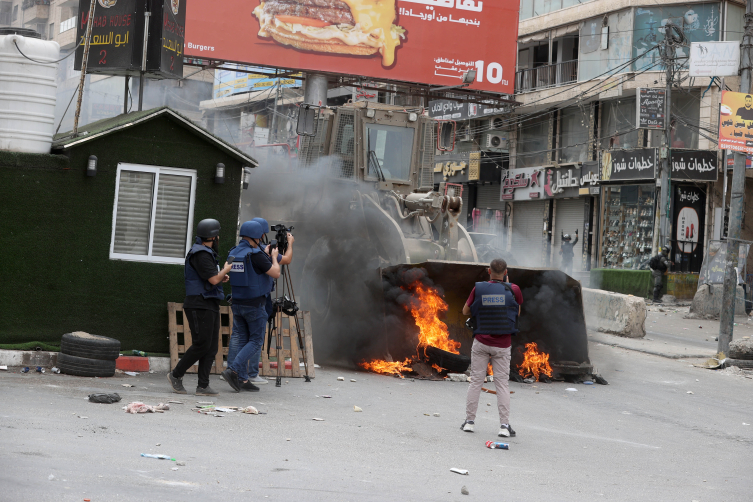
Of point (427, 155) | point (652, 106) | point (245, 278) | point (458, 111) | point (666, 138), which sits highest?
point (458, 111)

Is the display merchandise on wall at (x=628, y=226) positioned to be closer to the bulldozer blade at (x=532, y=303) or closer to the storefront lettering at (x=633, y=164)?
the storefront lettering at (x=633, y=164)

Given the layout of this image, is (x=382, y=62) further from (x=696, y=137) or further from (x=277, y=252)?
(x=277, y=252)

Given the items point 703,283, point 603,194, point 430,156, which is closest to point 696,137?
point 603,194

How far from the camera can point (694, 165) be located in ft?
91.6

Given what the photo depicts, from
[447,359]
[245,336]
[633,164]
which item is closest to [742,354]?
[447,359]

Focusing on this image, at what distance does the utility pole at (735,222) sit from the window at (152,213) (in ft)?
31.0

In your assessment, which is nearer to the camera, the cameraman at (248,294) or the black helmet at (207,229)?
the black helmet at (207,229)

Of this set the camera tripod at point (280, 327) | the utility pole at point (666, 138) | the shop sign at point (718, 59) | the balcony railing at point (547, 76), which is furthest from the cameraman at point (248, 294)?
the balcony railing at point (547, 76)

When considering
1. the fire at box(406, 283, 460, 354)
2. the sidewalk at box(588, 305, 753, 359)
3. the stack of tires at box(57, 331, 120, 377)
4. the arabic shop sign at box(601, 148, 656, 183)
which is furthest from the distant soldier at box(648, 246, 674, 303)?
the stack of tires at box(57, 331, 120, 377)

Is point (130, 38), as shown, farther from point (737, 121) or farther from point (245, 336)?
point (737, 121)

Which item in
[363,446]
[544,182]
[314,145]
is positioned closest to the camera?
[363,446]

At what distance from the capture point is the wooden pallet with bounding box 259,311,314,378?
1053 cm

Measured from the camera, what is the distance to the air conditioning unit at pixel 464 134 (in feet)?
128

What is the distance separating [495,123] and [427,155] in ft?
83.2
